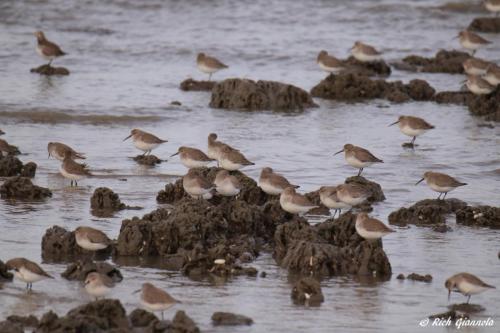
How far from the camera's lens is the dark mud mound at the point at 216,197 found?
14305 mm

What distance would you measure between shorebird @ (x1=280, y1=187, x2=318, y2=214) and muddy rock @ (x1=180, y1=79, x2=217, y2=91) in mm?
10710

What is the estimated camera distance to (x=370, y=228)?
478 inches

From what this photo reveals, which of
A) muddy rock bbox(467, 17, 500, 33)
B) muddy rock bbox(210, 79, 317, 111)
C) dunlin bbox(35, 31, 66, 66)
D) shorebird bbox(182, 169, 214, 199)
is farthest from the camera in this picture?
muddy rock bbox(467, 17, 500, 33)

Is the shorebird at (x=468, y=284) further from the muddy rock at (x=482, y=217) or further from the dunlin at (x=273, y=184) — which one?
the dunlin at (x=273, y=184)

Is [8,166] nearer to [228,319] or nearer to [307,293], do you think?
[307,293]

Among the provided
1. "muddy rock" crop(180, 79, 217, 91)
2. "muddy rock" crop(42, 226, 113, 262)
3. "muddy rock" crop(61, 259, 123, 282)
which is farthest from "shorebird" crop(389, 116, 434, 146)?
"muddy rock" crop(61, 259, 123, 282)

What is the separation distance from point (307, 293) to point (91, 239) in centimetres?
232

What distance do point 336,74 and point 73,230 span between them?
11.4 m

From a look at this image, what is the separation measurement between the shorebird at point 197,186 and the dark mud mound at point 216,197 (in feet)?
1.17

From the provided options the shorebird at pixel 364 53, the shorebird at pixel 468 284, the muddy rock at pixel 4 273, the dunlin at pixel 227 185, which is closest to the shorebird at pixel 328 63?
the shorebird at pixel 364 53

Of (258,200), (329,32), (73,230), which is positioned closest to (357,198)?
(258,200)

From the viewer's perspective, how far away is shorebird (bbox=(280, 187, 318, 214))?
516 inches

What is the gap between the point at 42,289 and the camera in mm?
11023

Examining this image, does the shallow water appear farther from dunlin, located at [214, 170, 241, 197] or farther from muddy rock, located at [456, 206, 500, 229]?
dunlin, located at [214, 170, 241, 197]
